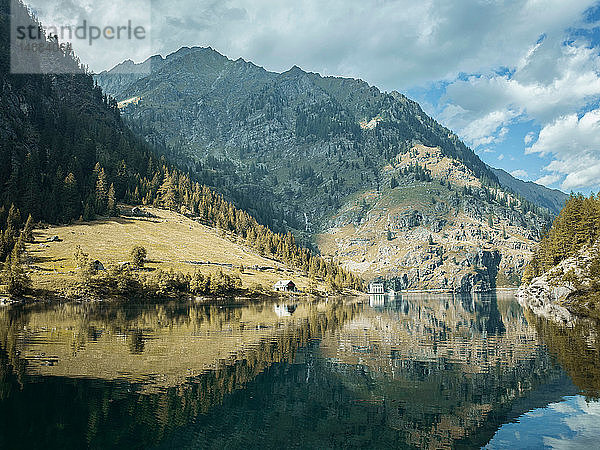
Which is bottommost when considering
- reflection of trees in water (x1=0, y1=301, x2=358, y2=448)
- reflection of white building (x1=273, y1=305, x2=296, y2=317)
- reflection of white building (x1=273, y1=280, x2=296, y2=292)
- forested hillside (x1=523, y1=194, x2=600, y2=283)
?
reflection of white building (x1=273, y1=305, x2=296, y2=317)

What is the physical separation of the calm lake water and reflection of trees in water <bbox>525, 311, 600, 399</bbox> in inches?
9.9

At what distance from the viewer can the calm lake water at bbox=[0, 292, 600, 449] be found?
25.6 metres

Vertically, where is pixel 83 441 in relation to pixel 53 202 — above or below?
below

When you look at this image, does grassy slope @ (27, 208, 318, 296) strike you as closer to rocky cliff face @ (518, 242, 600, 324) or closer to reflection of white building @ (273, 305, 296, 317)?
reflection of white building @ (273, 305, 296, 317)

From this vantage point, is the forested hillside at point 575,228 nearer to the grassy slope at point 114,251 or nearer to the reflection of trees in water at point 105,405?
the grassy slope at point 114,251

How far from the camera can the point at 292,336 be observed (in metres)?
66.5

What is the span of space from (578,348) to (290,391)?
39405mm

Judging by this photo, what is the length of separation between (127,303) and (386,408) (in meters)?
107

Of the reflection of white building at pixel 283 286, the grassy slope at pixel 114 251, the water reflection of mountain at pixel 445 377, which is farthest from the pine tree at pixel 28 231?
the water reflection of mountain at pixel 445 377

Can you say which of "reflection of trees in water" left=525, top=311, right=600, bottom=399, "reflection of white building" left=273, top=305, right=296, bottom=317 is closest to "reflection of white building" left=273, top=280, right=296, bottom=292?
"reflection of white building" left=273, top=305, right=296, bottom=317

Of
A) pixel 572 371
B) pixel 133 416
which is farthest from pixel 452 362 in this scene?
pixel 133 416

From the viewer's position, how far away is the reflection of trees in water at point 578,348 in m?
37.5

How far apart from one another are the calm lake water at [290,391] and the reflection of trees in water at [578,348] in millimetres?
251

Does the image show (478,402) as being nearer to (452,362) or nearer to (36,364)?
(452,362)
